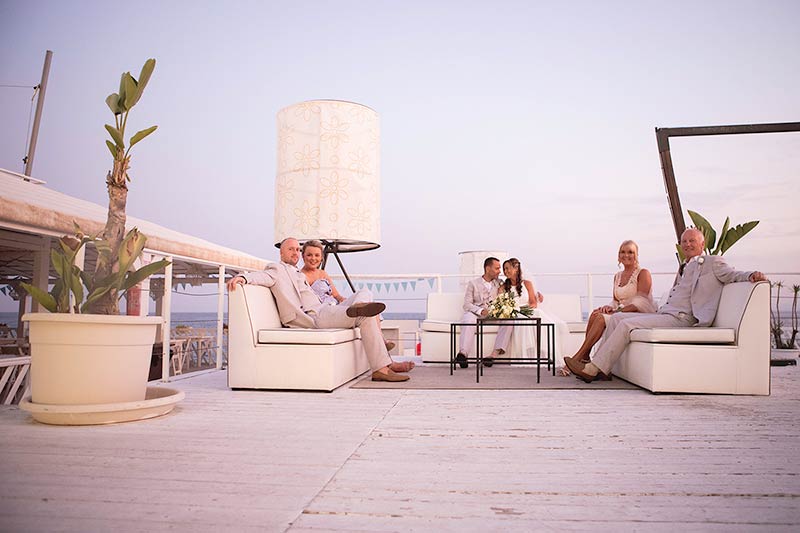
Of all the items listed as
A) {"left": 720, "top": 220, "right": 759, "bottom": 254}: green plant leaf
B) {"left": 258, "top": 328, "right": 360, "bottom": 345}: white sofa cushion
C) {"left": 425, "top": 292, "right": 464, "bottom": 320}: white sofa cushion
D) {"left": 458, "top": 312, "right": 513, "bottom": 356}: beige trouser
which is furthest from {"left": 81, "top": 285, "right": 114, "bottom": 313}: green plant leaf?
{"left": 720, "top": 220, "right": 759, "bottom": 254}: green plant leaf

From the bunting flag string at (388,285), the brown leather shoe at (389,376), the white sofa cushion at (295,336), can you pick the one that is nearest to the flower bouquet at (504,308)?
the brown leather shoe at (389,376)

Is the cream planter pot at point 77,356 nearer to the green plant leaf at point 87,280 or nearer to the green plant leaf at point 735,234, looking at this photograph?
the green plant leaf at point 87,280

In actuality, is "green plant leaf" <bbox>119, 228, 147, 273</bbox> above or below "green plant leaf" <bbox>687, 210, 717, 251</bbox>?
below

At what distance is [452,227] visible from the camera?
33.5 feet

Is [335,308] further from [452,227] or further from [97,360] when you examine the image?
[452,227]

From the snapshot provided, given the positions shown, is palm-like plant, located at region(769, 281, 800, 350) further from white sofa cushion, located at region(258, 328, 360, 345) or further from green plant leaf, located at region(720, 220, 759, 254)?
white sofa cushion, located at region(258, 328, 360, 345)

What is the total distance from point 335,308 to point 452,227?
21.0 feet

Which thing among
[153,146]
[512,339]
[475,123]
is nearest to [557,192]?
[475,123]

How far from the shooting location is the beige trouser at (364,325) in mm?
3994

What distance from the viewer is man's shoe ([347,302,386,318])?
381 centimetres

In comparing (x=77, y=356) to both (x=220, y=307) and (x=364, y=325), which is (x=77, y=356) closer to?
(x=364, y=325)

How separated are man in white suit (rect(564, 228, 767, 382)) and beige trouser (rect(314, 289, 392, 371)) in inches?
54.4

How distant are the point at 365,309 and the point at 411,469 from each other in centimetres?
212

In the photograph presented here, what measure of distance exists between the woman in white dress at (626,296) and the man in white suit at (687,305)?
150mm
